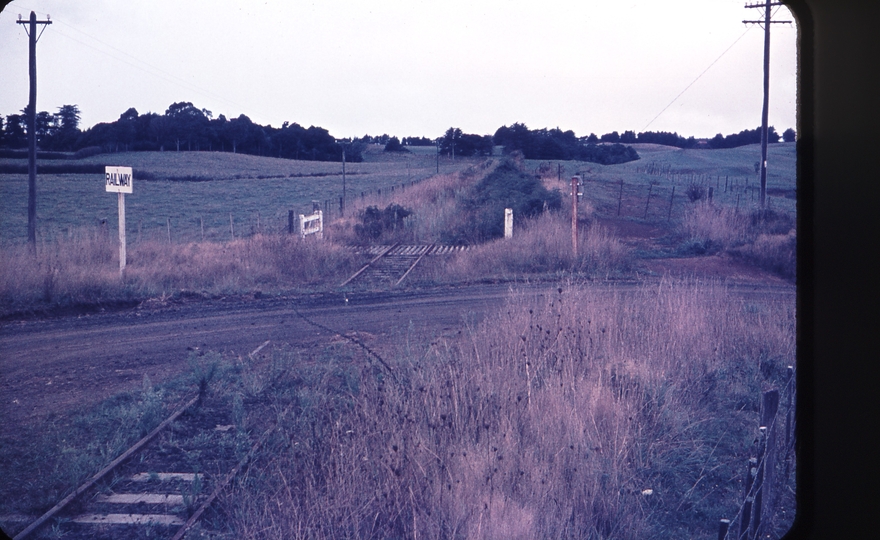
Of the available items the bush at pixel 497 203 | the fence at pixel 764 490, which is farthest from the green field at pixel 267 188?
the fence at pixel 764 490

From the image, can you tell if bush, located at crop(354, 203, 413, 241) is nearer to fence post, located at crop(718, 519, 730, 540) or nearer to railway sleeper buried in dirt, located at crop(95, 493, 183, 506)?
A: railway sleeper buried in dirt, located at crop(95, 493, 183, 506)

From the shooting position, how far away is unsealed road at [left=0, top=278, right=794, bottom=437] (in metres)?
7.21

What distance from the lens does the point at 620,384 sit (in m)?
5.78

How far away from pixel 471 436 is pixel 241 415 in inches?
93.5

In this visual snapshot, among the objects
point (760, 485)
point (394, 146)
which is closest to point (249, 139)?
point (394, 146)

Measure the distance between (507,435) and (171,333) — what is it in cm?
694

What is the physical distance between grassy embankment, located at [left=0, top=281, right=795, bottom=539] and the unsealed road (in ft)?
3.16

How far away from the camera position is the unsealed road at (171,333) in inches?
284

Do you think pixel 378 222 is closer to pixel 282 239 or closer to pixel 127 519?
pixel 282 239

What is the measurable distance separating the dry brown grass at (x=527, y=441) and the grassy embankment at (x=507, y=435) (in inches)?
0.6

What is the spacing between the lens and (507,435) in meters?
4.50

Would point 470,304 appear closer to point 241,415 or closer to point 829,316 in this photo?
point 241,415

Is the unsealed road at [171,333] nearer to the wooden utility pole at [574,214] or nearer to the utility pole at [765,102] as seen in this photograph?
the wooden utility pole at [574,214]

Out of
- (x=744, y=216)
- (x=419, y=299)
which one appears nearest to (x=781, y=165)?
(x=744, y=216)
